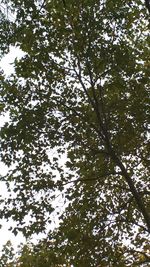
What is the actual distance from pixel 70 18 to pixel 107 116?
335cm

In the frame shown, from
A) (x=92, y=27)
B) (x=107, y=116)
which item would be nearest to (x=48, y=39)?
(x=92, y=27)

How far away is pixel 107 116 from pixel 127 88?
3.70ft

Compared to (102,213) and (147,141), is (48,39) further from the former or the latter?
(102,213)

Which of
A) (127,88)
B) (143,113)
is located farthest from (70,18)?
(143,113)

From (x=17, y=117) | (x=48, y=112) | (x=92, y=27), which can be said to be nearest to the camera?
(x=92, y=27)

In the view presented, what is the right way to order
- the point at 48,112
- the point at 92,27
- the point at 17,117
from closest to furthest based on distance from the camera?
1. the point at 92,27
2. the point at 17,117
3. the point at 48,112

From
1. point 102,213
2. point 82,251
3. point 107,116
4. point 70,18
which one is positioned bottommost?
point 82,251

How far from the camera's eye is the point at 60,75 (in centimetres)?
1188

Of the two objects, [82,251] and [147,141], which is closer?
[82,251]

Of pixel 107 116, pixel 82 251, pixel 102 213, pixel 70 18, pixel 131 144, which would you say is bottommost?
pixel 82 251

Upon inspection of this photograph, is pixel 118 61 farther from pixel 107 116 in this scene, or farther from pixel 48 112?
pixel 48 112

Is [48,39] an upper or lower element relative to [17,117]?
upper

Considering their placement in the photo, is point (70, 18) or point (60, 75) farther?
point (60, 75)

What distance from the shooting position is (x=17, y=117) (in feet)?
35.4
